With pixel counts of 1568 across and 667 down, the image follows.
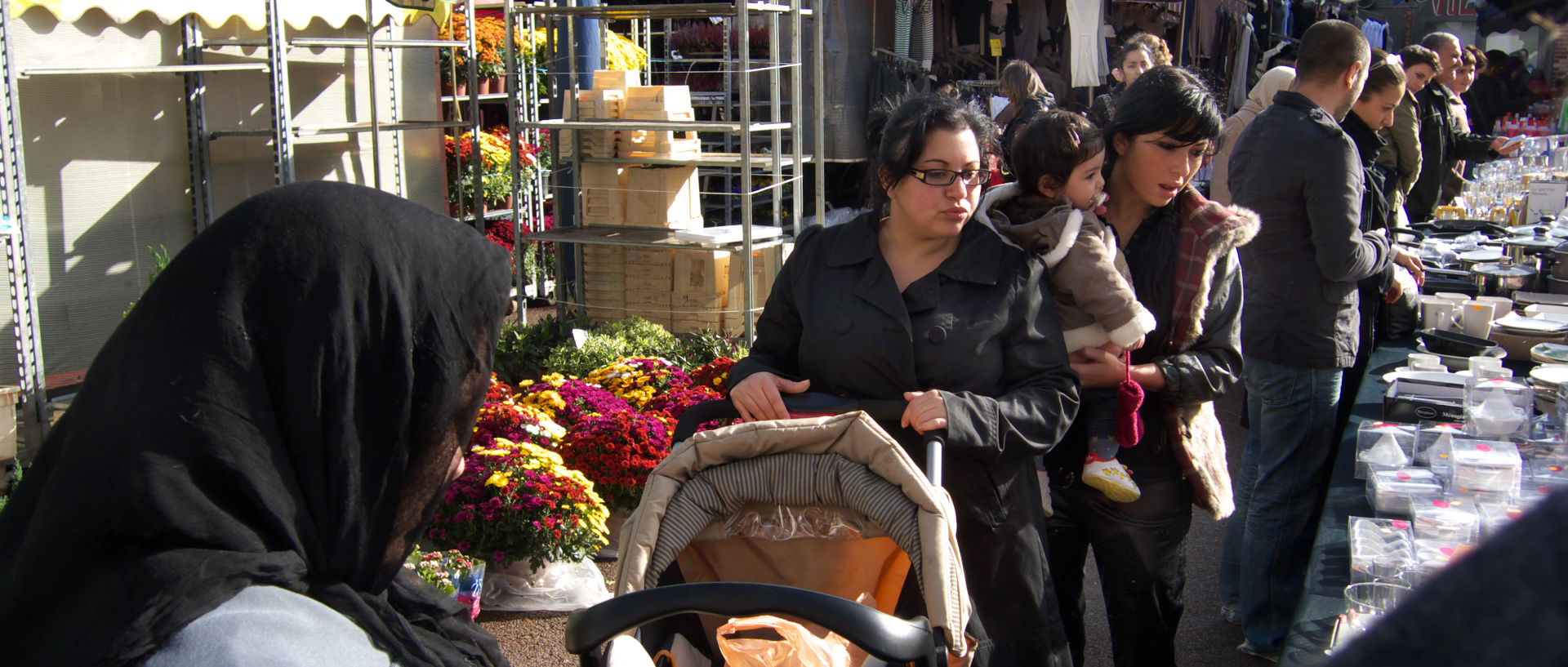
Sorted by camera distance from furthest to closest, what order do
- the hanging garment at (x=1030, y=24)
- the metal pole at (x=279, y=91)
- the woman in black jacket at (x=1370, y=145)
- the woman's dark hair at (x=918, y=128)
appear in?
the hanging garment at (x=1030, y=24) < the metal pole at (x=279, y=91) < the woman in black jacket at (x=1370, y=145) < the woman's dark hair at (x=918, y=128)

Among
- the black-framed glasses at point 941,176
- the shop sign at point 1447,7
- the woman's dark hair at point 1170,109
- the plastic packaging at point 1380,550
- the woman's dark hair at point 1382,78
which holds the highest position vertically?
the shop sign at point 1447,7

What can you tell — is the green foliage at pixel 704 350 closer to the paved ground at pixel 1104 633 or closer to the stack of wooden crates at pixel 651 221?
the stack of wooden crates at pixel 651 221

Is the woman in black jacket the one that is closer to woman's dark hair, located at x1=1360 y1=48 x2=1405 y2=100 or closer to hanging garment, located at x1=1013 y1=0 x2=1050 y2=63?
woman's dark hair, located at x1=1360 y1=48 x2=1405 y2=100

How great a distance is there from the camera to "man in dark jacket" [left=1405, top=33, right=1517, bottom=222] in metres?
7.45

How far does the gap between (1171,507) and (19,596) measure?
7.89 feet

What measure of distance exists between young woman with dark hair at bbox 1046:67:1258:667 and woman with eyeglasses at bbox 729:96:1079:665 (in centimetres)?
31

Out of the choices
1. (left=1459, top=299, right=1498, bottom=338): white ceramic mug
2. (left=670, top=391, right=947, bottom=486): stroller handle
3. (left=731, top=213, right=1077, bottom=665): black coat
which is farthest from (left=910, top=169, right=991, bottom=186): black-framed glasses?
(left=1459, top=299, right=1498, bottom=338): white ceramic mug

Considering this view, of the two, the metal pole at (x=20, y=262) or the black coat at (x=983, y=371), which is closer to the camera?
the black coat at (x=983, y=371)

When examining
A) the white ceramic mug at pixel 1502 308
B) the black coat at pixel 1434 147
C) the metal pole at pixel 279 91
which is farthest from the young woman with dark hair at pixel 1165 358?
the black coat at pixel 1434 147

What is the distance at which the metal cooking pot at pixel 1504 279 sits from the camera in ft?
17.5

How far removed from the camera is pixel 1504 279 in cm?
541

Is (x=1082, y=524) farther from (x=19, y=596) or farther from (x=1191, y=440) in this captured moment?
(x=19, y=596)

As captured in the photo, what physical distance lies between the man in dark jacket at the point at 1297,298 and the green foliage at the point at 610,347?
3198 mm

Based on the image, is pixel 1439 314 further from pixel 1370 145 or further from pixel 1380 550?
pixel 1380 550
